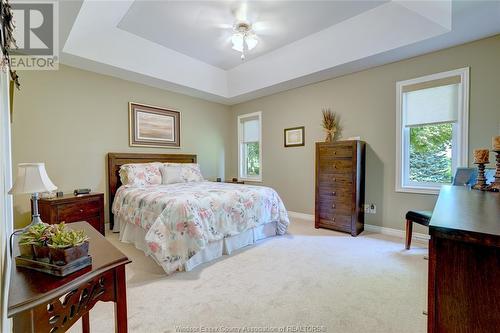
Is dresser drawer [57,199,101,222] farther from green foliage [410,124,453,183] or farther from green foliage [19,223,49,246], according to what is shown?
green foliage [410,124,453,183]

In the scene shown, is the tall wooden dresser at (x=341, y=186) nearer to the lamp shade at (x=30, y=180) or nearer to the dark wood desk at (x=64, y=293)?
the dark wood desk at (x=64, y=293)

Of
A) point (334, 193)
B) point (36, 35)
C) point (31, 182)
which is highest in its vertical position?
point (36, 35)

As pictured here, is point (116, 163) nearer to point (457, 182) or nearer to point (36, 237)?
point (36, 237)

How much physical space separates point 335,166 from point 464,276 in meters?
2.99

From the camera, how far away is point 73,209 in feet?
9.93

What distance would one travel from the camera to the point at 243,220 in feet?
9.57

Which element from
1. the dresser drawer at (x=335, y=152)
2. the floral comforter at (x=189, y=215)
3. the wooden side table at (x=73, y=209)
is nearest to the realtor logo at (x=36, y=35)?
the wooden side table at (x=73, y=209)

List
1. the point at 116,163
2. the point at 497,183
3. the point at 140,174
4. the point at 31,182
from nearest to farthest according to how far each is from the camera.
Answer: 1. the point at 31,182
2. the point at 497,183
3. the point at 140,174
4. the point at 116,163

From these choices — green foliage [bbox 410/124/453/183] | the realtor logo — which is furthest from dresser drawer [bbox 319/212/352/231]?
the realtor logo

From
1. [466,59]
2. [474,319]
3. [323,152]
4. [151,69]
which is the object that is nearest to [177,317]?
[474,319]

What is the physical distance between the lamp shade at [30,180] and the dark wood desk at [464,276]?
1.87 meters

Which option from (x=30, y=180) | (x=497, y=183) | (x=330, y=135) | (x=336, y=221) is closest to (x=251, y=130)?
(x=330, y=135)

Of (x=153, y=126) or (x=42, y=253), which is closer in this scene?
(x=42, y=253)

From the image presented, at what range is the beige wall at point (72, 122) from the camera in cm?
306
